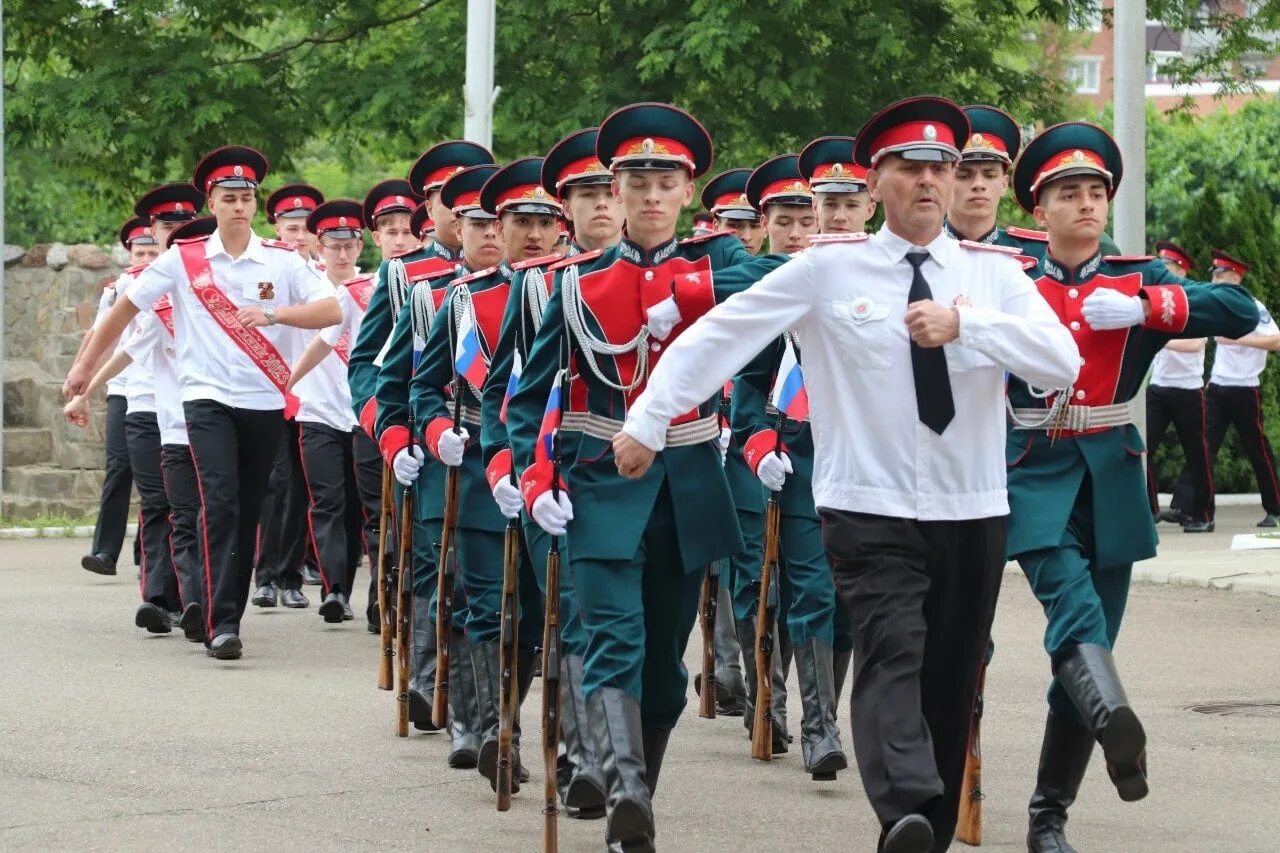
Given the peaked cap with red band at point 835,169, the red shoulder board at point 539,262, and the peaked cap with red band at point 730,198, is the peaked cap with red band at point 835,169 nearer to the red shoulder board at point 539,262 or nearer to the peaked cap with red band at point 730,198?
the peaked cap with red band at point 730,198

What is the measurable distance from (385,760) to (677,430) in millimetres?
2231

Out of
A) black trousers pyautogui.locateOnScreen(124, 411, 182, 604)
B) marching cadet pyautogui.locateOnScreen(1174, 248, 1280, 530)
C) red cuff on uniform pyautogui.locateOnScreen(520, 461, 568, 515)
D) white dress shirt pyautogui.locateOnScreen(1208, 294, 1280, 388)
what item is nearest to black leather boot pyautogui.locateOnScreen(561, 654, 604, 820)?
red cuff on uniform pyautogui.locateOnScreen(520, 461, 568, 515)

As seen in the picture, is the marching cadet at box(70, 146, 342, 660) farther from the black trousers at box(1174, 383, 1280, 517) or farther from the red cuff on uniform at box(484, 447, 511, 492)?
the black trousers at box(1174, 383, 1280, 517)

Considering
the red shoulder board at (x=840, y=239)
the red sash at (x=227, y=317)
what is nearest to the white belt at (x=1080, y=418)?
the red shoulder board at (x=840, y=239)

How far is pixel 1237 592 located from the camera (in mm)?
14500

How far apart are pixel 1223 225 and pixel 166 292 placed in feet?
42.7

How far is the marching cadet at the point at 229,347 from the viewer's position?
11586mm

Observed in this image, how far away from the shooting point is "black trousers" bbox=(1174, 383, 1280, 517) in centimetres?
1930

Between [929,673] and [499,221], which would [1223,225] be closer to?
[499,221]

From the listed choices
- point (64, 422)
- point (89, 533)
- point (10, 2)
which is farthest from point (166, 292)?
point (10, 2)

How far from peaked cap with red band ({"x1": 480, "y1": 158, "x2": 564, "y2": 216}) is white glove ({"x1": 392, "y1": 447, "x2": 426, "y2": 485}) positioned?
3.06 ft

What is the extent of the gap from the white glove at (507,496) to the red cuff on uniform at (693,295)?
2.66ft

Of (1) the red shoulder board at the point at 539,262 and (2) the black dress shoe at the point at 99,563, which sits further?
(2) the black dress shoe at the point at 99,563

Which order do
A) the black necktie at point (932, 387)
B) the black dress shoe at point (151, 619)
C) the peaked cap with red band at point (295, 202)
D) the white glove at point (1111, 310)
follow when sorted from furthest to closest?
the peaked cap with red band at point (295, 202)
the black dress shoe at point (151, 619)
the white glove at point (1111, 310)
the black necktie at point (932, 387)
